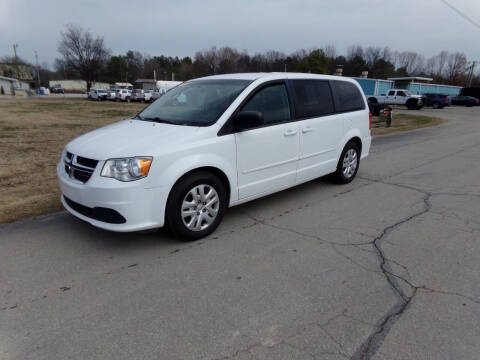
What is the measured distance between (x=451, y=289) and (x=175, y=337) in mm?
2386

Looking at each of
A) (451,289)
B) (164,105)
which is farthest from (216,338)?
(164,105)

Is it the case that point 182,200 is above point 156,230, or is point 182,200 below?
above

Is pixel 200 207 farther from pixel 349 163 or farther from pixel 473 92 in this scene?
pixel 473 92

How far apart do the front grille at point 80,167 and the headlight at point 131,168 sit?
0.26 metres

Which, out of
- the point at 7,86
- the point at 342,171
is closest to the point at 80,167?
the point at 342,171

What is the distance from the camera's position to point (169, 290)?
9.75 ft

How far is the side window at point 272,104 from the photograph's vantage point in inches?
171

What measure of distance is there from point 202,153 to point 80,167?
4.20ft

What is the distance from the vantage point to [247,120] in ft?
12.9

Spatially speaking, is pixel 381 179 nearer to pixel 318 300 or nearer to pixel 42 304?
pixel 318 300

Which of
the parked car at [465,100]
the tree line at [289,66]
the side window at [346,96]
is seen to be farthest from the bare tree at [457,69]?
the side window at [346,96]

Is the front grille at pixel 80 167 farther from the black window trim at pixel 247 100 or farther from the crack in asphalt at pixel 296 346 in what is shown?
the crack in asphalt at pixel 296 346

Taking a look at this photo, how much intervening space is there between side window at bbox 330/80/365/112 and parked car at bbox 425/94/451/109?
1364 inches

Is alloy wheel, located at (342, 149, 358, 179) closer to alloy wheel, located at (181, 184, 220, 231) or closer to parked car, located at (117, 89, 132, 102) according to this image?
alloy wheel, located at (181, 184, 220, 231)
